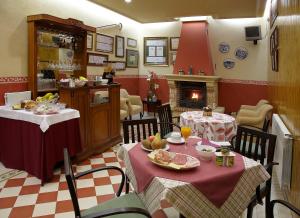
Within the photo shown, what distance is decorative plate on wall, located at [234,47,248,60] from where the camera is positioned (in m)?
6.69

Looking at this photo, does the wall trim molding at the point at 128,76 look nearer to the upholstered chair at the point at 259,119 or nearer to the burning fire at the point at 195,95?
the burning fire at the point at 195,95

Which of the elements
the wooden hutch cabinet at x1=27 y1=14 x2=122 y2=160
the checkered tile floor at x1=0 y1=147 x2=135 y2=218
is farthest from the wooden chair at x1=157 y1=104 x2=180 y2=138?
the wooden hutch cabinet at x1=27 y1=14 x2=122 y2=160

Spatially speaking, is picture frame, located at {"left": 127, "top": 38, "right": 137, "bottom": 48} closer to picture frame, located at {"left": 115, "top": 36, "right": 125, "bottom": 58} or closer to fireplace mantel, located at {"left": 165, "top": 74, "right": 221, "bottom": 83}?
picture frame, located at {"left": 115, "top": 36, "right": 125, "bottom": 58}

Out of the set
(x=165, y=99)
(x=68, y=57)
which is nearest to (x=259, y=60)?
(x=165, y=99)

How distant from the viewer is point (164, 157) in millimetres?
1802

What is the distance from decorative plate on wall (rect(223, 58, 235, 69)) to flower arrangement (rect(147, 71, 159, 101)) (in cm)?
203

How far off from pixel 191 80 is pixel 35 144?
4650mm

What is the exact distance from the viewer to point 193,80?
6867 mm

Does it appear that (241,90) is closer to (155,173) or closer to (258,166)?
(258,166)

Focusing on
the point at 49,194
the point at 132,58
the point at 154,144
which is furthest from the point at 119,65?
the point at 154,144

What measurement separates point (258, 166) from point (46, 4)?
4.23 meters

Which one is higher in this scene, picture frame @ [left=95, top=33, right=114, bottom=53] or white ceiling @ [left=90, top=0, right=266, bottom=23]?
white ceiling @ [left=90, top=0, right=266, bottom=23]

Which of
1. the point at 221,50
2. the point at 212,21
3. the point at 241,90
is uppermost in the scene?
the point at 212,21

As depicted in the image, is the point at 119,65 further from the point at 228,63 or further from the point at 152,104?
the point at 228,63
